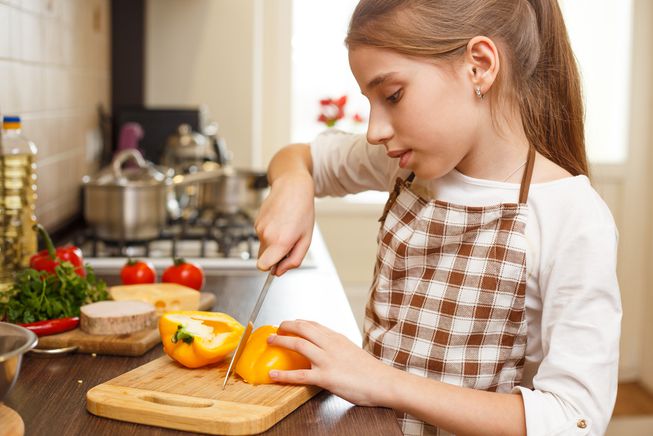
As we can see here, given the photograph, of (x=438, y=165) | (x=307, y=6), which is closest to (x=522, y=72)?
(x=438, y=165)

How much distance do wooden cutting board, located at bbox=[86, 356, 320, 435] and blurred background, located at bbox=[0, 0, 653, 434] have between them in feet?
2.95

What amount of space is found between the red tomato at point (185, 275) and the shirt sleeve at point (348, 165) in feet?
0.86

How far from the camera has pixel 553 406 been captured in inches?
36.6

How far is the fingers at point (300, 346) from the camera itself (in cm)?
95

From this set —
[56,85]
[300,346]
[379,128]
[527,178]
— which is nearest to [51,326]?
[300,346]

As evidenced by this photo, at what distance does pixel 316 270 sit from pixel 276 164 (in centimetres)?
38

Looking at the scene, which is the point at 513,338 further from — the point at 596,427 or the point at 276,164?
the point at 276,164

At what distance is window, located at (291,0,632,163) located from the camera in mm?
3758

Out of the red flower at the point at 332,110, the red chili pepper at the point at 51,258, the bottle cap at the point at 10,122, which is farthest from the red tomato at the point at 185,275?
the red flower at the point at 332,110

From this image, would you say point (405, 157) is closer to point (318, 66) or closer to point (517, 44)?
point (517, 44)

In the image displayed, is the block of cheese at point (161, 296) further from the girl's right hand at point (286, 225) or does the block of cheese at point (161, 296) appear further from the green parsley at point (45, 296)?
the girl's right hand at point (286, 225)

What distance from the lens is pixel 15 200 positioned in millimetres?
1514

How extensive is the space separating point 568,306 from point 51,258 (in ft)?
→ 2.68

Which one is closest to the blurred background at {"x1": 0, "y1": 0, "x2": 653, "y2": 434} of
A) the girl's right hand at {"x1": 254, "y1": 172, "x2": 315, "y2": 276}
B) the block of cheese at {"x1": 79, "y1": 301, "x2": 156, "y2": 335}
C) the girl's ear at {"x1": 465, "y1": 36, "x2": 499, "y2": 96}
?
the block of cheese at {"x1": 79, "y1": 301, "x2": 156, "y2": 335}
